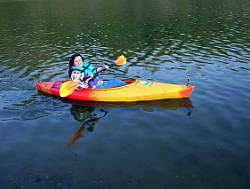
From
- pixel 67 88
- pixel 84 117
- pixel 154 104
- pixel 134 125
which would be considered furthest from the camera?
pixel 67 88

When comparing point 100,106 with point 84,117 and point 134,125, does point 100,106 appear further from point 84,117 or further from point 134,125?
point 134,125

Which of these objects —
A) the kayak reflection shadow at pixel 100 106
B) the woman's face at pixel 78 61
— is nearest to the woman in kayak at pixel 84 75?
the woman's face at pixel 78 61

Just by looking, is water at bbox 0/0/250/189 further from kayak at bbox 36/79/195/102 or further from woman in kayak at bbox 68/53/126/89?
woman in kayak at bbox 68/53/126/89

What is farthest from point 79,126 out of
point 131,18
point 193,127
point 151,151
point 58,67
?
point 131,18

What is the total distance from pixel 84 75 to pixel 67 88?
1.07m

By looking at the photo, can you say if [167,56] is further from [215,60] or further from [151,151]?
[151,151]

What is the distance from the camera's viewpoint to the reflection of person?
10.0 meters

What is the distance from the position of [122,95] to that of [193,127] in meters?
3.22

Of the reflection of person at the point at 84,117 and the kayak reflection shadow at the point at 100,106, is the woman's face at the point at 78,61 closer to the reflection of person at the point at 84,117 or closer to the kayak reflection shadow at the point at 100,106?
the kayak reflection shadow at the point at 100,106

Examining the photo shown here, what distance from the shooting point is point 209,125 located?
1027 centimetres

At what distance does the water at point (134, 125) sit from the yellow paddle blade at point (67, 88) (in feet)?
1.89

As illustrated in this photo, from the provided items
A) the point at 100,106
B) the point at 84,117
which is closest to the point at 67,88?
the point at 100,106

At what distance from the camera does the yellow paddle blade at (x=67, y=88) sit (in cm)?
1211

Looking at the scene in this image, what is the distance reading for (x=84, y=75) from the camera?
13.0 meters
